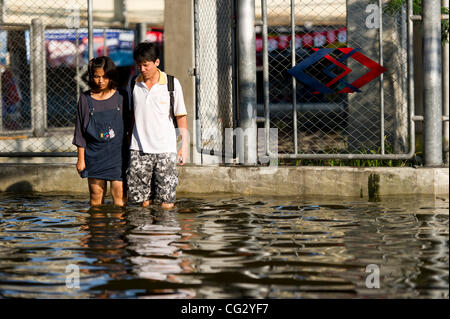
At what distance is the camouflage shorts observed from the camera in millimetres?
8844

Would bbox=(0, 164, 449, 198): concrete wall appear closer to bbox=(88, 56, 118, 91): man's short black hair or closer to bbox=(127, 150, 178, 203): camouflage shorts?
bbox=(127, 150, 178, 203): camouflage shorts

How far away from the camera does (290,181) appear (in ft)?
34.0

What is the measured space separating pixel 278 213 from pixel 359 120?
2.93 m

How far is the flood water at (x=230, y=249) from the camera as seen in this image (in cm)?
558

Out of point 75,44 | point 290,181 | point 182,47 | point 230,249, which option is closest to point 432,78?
point 290,181

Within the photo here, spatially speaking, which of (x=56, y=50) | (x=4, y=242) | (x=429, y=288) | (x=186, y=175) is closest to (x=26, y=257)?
(x=4, y=242)

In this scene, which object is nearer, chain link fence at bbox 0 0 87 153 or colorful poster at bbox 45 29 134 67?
chain link fence at bbox 0 0 87 153

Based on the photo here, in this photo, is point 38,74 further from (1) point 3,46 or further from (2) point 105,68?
(2) point 105,68

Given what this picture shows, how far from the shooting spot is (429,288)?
17.8ft

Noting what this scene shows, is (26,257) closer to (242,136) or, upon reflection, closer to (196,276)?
(196,276)

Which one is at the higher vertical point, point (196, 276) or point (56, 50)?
point (56, 50)

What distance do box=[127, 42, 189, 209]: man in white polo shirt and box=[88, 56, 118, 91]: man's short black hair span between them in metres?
0.21

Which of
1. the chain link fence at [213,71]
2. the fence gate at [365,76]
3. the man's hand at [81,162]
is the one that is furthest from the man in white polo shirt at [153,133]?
the chain link fence at [213,71]

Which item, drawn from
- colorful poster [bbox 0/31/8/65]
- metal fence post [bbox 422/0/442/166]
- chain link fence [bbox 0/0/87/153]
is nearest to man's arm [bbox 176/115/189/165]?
metal fence post [bbox 422/0/442/166]
